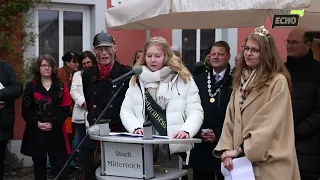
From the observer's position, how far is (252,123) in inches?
142

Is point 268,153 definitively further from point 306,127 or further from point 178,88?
point 178,88

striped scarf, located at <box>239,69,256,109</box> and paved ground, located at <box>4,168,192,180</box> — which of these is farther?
paved ground, located at <box>4,168,192,180</box>

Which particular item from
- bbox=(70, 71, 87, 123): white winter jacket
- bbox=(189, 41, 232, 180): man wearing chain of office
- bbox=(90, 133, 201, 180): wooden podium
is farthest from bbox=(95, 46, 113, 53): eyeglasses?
bbox=(70, 71, 87, 123): white winter jacket

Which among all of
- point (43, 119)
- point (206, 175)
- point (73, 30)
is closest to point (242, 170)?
point (206, 175)

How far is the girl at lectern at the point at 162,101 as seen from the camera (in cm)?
401

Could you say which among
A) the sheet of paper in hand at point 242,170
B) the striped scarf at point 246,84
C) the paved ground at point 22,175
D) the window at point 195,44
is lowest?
the paved ground at point 22,175

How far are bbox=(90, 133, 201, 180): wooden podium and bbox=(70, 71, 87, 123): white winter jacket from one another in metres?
3.44

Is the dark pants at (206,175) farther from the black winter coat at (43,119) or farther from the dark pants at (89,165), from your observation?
the black winter coat at (43,119)

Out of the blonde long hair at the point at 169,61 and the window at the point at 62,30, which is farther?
the window at the point at 62,30

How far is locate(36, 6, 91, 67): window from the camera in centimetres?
846

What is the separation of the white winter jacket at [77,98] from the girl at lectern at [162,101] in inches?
125

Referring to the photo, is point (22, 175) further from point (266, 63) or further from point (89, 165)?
point (266, 63)

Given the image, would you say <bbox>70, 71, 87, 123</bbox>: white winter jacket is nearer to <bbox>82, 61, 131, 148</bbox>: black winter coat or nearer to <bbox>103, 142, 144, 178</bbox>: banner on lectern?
<bbox>82, 61, 131, 148</bbox>: black winter coat

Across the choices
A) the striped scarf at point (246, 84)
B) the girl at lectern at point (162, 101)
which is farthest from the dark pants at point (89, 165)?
the striped scarf at point (246, 84)
